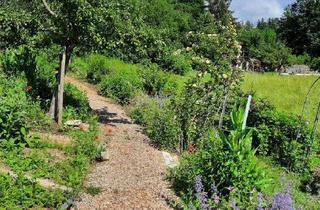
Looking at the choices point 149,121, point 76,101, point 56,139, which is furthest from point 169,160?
point 76,101

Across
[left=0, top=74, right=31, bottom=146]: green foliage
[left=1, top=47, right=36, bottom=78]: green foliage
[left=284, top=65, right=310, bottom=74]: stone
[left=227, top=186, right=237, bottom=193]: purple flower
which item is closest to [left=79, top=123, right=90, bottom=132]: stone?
[left=0, top=74, right=31, bottom=146]: green foliage

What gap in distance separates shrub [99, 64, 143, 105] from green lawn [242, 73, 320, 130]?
4.22m

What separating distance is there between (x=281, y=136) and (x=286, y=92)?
36.5 feet

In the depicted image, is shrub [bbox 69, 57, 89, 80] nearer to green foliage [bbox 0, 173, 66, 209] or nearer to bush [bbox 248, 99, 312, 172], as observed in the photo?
bush [bbox 248, 99, 312, 172]

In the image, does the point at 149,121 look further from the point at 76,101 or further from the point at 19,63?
the point at 19,63

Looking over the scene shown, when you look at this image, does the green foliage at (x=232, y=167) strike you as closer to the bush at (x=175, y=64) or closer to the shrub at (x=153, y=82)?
the shrub at (x=153, y=82)

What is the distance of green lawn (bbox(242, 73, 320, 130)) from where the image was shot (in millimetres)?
17587

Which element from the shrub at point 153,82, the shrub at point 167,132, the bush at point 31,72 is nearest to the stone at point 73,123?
the bush at point 31,72

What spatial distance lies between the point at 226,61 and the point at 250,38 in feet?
127

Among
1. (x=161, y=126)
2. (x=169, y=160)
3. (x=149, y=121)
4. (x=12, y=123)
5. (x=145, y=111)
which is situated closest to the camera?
(x=12, y=123)

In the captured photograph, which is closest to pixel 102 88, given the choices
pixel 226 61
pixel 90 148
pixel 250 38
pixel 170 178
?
pixel 226 61

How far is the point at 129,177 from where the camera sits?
27.0 ft

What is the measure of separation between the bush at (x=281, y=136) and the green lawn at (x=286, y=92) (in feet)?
14.2

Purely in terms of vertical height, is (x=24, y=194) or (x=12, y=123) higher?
(x=12, y=123)
